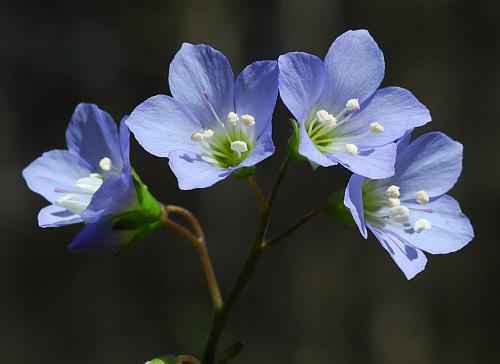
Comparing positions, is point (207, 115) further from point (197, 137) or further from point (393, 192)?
point (393, 192)

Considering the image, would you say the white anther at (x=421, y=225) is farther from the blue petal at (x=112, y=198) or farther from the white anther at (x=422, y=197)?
the blue petal at (x=112, y=198)

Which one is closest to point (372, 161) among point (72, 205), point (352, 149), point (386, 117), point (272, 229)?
point (352, 149)

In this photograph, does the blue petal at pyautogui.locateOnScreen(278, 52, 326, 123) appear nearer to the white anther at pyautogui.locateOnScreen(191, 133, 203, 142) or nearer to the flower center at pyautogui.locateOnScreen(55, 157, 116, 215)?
the white anther at pyautogui.locateOnScreen(191, 133, 203, 142)

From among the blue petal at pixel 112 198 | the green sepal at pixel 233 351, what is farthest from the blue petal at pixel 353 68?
the green sepal at pixel 233 351

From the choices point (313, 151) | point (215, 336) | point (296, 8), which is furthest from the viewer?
point (296, 8)

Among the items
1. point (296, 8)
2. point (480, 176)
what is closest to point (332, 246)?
point (480, 176)

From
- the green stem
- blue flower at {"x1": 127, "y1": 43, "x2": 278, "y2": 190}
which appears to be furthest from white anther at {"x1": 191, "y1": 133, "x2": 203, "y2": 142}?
the green stem

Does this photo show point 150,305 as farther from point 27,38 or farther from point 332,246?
point 27,38
